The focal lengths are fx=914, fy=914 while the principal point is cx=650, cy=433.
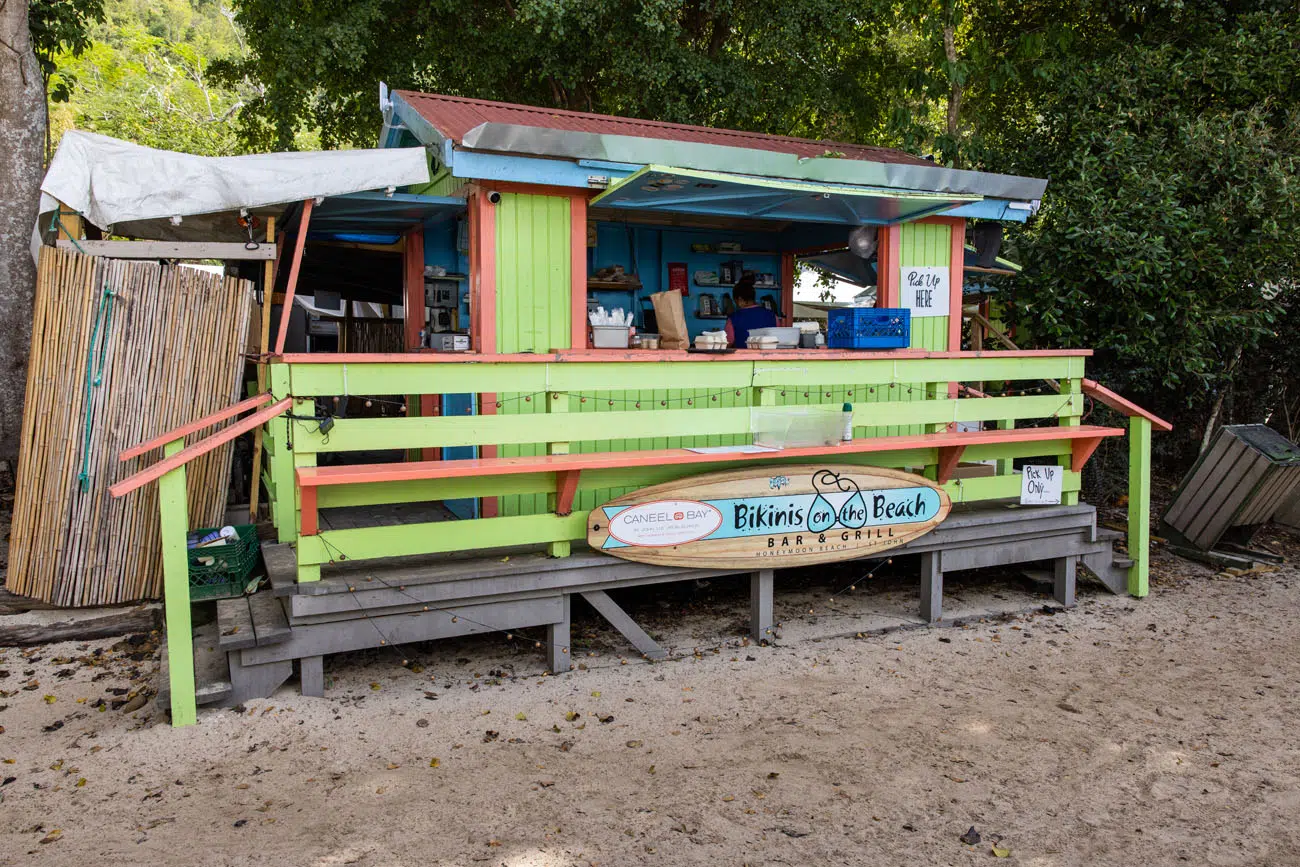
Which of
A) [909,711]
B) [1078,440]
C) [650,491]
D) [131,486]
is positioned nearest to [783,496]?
[650,491]

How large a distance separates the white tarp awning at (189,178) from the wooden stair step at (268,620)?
7.73 ft

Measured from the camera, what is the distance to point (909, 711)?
484cm

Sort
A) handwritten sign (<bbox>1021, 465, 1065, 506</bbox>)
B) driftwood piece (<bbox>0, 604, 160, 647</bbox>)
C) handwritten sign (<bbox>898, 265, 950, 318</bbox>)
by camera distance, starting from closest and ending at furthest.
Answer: driftwood piece (<bbox>0, 604, 160, 647</bbox>), handwritten sign (<bbox>1021, 465, 1065, 506</bbox>), handwritten sign (<bbox>898, 265, 950, 318</bbox>)

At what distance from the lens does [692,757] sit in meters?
4.24

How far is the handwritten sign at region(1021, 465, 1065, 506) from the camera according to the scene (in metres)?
6.64

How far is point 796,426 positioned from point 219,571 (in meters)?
3.48

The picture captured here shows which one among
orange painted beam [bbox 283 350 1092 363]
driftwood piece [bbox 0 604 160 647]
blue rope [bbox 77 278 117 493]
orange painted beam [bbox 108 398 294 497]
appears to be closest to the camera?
orange painted beam [bbox 108 398 294 497]

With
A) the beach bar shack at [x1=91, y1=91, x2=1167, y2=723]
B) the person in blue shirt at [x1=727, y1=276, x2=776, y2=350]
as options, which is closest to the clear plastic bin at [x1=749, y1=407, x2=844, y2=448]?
the beach bar shack at [x1=91, y1=91, x2=1167, y2=723]

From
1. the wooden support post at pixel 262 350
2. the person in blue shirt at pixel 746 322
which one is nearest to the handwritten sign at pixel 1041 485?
the person in blue shirt at pixel 746 322

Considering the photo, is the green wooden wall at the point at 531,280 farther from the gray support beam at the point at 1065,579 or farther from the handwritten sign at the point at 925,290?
the gray support beam at the point at 1065,579

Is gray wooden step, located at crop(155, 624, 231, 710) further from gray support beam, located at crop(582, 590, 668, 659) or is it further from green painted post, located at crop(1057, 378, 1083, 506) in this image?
green painted post, located at crop(1057, 378, 1083, 506)

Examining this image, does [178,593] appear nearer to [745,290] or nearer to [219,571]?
[219,571]

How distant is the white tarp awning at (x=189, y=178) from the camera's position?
5.28 metres

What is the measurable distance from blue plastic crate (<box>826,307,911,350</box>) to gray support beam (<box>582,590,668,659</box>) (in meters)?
2.70
